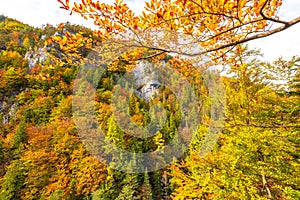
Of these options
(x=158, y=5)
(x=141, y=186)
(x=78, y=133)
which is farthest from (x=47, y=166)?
(x=158, y=5)

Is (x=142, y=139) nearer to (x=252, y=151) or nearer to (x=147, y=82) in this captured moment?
(x=252, y=151)

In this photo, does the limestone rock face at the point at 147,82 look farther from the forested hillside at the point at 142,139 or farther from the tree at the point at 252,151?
→ the tree at the point at 252,151

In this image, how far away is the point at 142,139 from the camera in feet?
94.7

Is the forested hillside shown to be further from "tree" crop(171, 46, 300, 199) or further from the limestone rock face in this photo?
the limestone rock face

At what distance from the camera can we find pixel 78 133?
25.7 m

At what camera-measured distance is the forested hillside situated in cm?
439

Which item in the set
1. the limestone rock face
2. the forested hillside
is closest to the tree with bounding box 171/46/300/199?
the forested hillside

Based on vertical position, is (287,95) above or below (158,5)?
below

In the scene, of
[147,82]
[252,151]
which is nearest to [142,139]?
[252,151]

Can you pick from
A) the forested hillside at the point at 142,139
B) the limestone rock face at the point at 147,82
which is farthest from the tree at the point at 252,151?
the limestone rock face at the point at 147,82

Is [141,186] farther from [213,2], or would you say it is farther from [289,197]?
[213,2]

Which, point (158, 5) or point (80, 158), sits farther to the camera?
point (80, 158)

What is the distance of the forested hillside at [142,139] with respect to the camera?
14.4 ft

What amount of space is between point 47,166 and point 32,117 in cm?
1483
